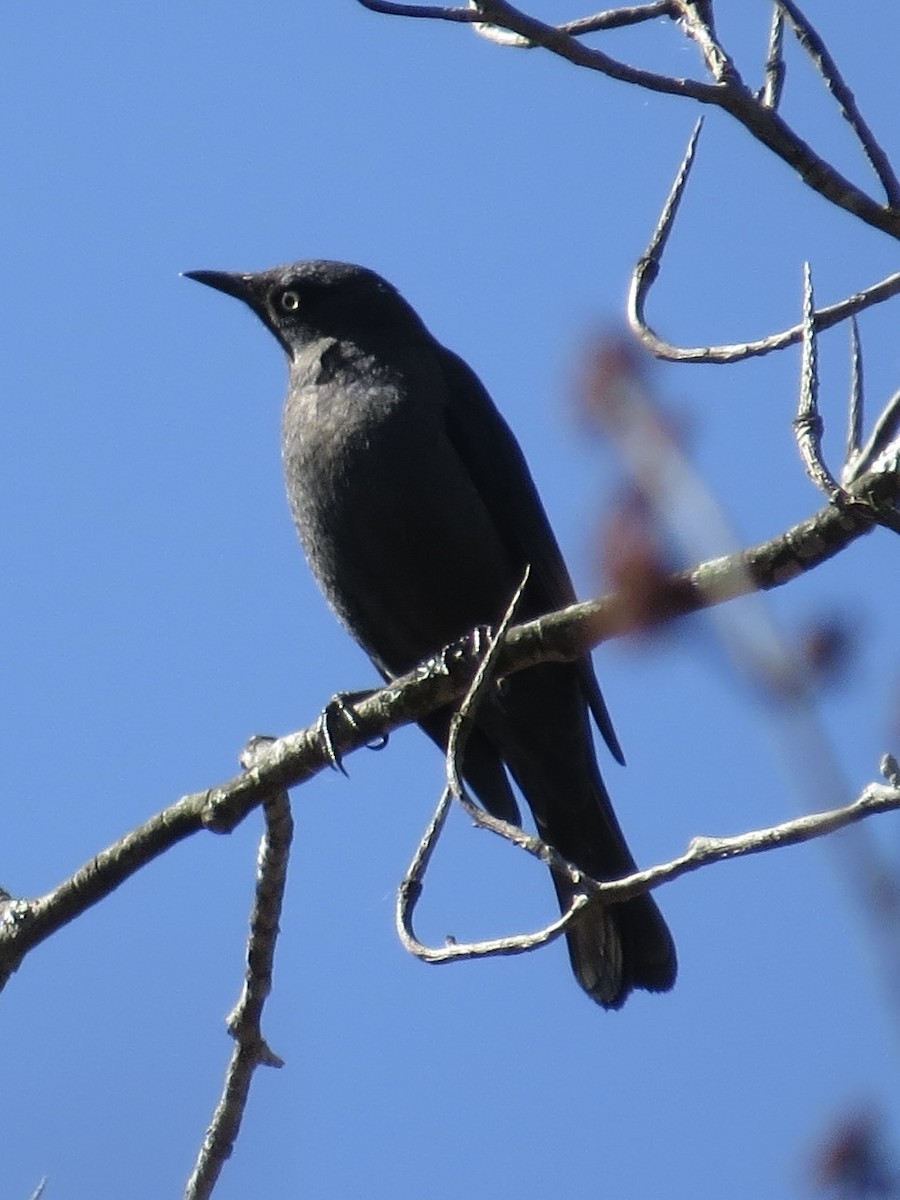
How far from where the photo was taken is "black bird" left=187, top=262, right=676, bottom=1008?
5.23 m

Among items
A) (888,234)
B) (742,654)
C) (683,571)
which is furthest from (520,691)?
(742,654)

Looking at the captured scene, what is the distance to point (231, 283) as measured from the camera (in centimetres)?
664

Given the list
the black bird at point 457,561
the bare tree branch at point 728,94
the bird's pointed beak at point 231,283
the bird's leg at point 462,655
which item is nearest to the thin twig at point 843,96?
the bare tree branch at point 728,94

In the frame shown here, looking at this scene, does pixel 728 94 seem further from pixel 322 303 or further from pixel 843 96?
pixel 322 303

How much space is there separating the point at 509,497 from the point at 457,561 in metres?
0.47

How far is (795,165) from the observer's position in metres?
2.82

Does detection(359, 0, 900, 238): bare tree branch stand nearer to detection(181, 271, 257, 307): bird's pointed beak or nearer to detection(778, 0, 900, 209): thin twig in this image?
detection(778, 0, 900, 209): thin twig

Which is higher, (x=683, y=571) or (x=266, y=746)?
(x=266, y=746)

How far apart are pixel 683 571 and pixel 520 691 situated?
362cm

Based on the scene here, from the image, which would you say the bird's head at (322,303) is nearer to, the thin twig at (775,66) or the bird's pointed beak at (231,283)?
the bird's pointed beak at (231,283)

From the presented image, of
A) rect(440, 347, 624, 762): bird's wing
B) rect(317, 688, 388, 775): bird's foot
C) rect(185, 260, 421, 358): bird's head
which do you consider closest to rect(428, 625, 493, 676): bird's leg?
rect(317, 688, 388, 775): bird's foot

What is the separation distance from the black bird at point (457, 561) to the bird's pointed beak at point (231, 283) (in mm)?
808

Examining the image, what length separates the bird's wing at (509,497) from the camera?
5.53 meters

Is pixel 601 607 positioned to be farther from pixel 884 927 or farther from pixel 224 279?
pixel 224 279
